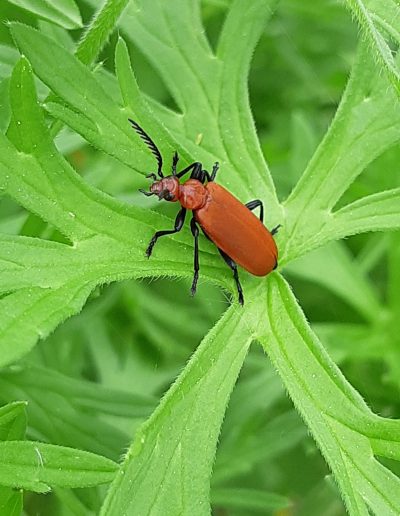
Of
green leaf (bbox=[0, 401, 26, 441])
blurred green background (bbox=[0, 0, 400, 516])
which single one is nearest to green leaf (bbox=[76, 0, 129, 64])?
blurred green background (bbox=[0, 0, 400, 516])

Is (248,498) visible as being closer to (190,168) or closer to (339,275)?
(339,275)

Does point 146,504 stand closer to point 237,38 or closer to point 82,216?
point 82,216

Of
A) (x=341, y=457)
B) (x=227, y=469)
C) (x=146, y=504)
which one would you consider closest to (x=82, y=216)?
(x=146, y=504)

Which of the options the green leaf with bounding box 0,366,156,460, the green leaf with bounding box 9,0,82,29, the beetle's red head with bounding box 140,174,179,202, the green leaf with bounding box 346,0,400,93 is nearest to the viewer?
the green leaf with bounding box 346,0,400,93

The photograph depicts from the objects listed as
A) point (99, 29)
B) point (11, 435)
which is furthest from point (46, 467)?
point (99, 29)

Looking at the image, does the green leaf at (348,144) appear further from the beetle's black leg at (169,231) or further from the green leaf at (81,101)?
the green leaf at (81,101)

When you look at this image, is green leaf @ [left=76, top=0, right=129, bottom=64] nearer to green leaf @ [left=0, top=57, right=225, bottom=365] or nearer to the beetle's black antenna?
the beetle's black antenna

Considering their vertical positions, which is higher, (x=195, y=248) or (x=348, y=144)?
(x=348, y=144)
